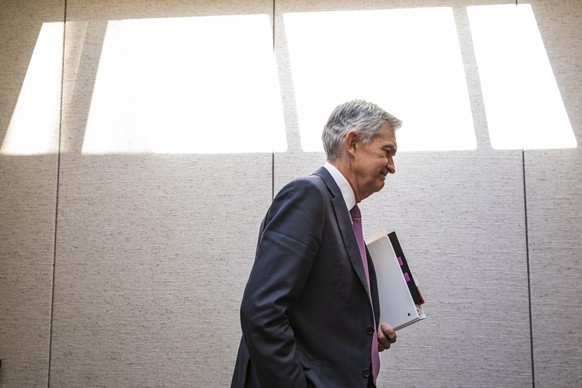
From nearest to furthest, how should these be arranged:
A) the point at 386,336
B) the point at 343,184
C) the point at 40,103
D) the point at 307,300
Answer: the point at 307,300 → the point at 343,184 → the point at 386,336 → the point at 40,103

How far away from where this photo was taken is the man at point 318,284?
3.83 feet

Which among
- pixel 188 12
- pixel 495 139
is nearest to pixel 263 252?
A: pixel 495 139

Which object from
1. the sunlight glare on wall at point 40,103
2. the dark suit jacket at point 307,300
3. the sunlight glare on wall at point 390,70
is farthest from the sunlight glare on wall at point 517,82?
the sunlight glare on wall at point 40,103

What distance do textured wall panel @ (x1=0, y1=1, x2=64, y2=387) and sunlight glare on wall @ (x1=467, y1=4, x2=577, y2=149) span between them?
2602mm

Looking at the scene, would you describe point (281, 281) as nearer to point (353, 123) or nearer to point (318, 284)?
point (318, 284)

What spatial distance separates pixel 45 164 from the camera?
2.84 m

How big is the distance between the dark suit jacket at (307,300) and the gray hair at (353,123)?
153 millimetres

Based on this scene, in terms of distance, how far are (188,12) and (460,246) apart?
2.14 metres

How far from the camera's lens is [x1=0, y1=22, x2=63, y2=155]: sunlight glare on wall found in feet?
9.38

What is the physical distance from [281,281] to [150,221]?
1747 mm

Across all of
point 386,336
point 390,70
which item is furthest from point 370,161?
point 390,70

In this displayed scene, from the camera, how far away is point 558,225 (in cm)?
254

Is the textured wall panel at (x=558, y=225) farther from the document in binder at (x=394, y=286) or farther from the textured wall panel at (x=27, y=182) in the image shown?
the textured wall panel at (x=27, y=182)

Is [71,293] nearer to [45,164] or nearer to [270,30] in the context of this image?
[45,164]
